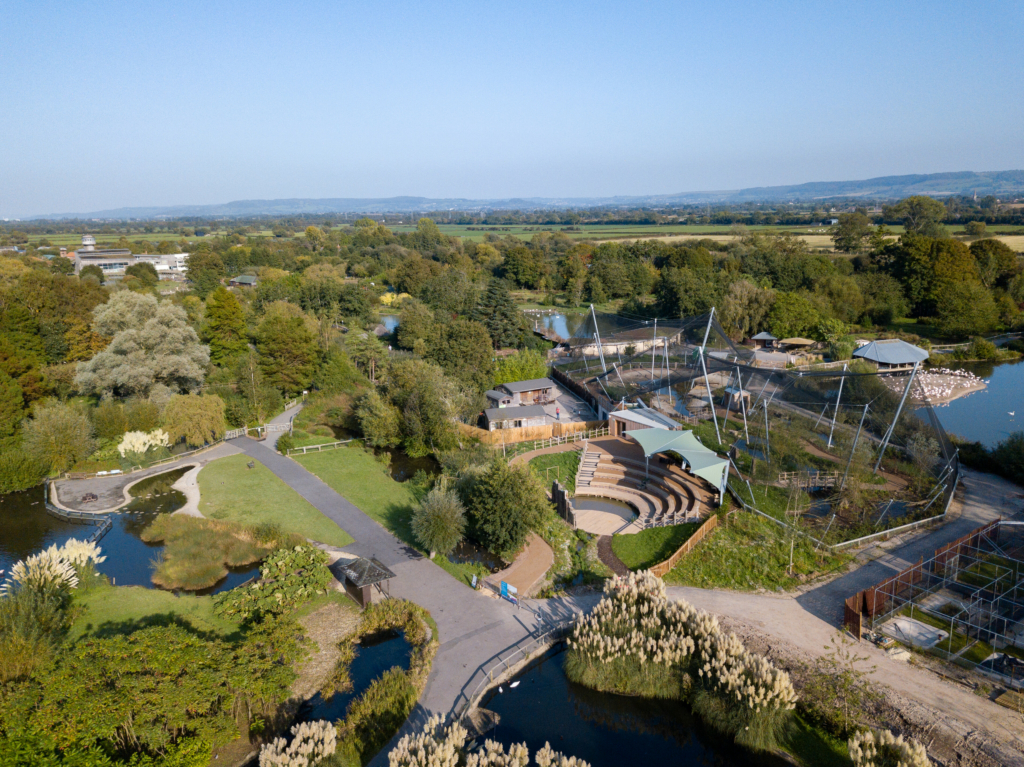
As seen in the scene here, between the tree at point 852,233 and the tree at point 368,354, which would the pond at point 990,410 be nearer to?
the tree at point 368,354

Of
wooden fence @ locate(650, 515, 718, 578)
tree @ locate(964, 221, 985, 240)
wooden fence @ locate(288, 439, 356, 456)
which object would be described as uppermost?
tree @ locate(964, 221, 985, 240)

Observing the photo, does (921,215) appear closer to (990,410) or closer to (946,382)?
(946,382)

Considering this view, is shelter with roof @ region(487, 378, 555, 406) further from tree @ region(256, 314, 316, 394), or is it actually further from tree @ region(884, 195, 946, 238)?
tree @ region(884, 195, 946, 238)

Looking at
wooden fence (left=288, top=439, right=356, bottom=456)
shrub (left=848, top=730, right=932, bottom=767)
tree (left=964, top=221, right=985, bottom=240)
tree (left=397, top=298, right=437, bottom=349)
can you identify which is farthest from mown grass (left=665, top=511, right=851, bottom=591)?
tree (left=964, top=221, right=985, bottom=240)

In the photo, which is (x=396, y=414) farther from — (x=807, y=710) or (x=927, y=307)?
(x=927, y=307)

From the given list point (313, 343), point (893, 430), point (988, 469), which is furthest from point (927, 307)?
point (313, 343)

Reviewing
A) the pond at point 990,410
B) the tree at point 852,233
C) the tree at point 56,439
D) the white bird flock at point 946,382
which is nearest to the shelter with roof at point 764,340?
the white bird flock at point 946,382

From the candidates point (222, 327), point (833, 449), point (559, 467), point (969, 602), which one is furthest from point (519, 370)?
point (969, 602)
